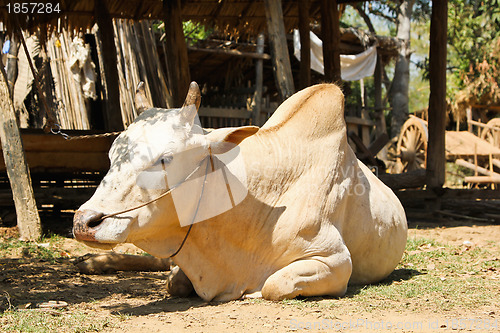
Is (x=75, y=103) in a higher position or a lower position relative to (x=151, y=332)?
higher

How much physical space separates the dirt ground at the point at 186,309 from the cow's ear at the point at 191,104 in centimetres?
115

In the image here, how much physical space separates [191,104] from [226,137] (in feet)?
1.02

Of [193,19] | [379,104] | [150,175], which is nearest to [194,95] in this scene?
[150,175]

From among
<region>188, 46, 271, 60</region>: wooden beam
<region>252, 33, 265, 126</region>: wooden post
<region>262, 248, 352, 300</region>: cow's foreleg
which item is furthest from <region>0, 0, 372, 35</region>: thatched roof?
<region>262, 248, 352, 300</region>: cow's foreleg

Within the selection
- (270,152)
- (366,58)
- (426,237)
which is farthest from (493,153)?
(270,152)

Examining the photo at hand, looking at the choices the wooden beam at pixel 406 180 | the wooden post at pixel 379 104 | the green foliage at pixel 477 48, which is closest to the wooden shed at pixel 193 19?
the wooden beam at pixel 406 180

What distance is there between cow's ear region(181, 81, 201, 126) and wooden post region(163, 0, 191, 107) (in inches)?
153

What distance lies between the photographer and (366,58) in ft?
52.6

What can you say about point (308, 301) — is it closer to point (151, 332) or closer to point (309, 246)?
point (309, 246)

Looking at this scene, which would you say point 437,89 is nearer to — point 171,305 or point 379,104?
point 171,305

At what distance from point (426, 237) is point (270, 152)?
3.55 m

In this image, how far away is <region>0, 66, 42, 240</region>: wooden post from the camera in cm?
585

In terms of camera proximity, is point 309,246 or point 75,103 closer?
point 309,246

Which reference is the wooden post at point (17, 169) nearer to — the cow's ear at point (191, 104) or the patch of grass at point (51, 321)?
the patch of grass at point (51, 321)
